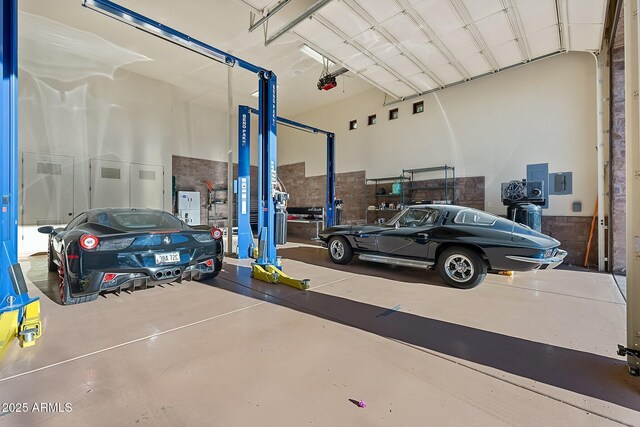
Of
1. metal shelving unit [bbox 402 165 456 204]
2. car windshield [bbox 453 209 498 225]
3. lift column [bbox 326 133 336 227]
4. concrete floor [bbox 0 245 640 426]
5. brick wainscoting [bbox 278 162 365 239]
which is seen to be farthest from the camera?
brick wainscoting [bbox 278 162 365 239]

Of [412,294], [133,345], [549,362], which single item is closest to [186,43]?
[133,345]

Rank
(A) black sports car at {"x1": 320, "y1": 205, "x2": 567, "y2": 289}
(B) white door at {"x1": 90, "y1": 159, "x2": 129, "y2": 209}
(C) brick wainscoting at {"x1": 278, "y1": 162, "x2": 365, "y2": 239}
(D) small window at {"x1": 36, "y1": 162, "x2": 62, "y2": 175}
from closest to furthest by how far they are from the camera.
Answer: (A) black sports car at {"x1": 320, "y1": 205, "x2": 567, "y2": 289}, (D) small window at {"x1": 36, "y1": 162, "x2": 62, "y2": 175}, (B) white door at {"x1": 90, "y1": 159, "x2": 129, "y2": 209}, (C) brick wainscoting at {"x1": 278, "y1": 162, "x2": 365, "y2": 239}

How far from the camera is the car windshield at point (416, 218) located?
178 inches

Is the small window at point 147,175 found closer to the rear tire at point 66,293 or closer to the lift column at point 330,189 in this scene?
the lift column at point 330,189

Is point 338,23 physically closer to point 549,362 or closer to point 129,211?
point 129,211

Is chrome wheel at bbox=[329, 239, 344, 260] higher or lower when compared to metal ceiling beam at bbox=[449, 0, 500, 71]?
lower

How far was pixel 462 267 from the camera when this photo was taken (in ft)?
13.3

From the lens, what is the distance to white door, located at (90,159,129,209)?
26.2 feet

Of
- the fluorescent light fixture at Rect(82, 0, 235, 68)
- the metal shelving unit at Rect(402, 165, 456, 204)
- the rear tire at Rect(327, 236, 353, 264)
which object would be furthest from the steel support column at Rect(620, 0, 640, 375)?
the metal shelving unit at Rect(402, 165, 456, 204)

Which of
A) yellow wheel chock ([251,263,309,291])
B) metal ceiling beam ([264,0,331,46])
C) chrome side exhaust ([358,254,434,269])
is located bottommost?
yellow wheel chock ([251,263,309,291])

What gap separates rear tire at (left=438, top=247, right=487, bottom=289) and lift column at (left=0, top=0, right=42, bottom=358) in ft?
15.1

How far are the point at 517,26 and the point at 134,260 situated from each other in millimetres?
6916

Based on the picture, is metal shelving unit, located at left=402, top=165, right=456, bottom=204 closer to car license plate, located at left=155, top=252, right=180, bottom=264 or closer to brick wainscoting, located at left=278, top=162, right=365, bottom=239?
brick wainscoting, located at left=278, top=162, right=365, bottom=239

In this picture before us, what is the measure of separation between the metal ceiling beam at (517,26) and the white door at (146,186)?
9.53m
